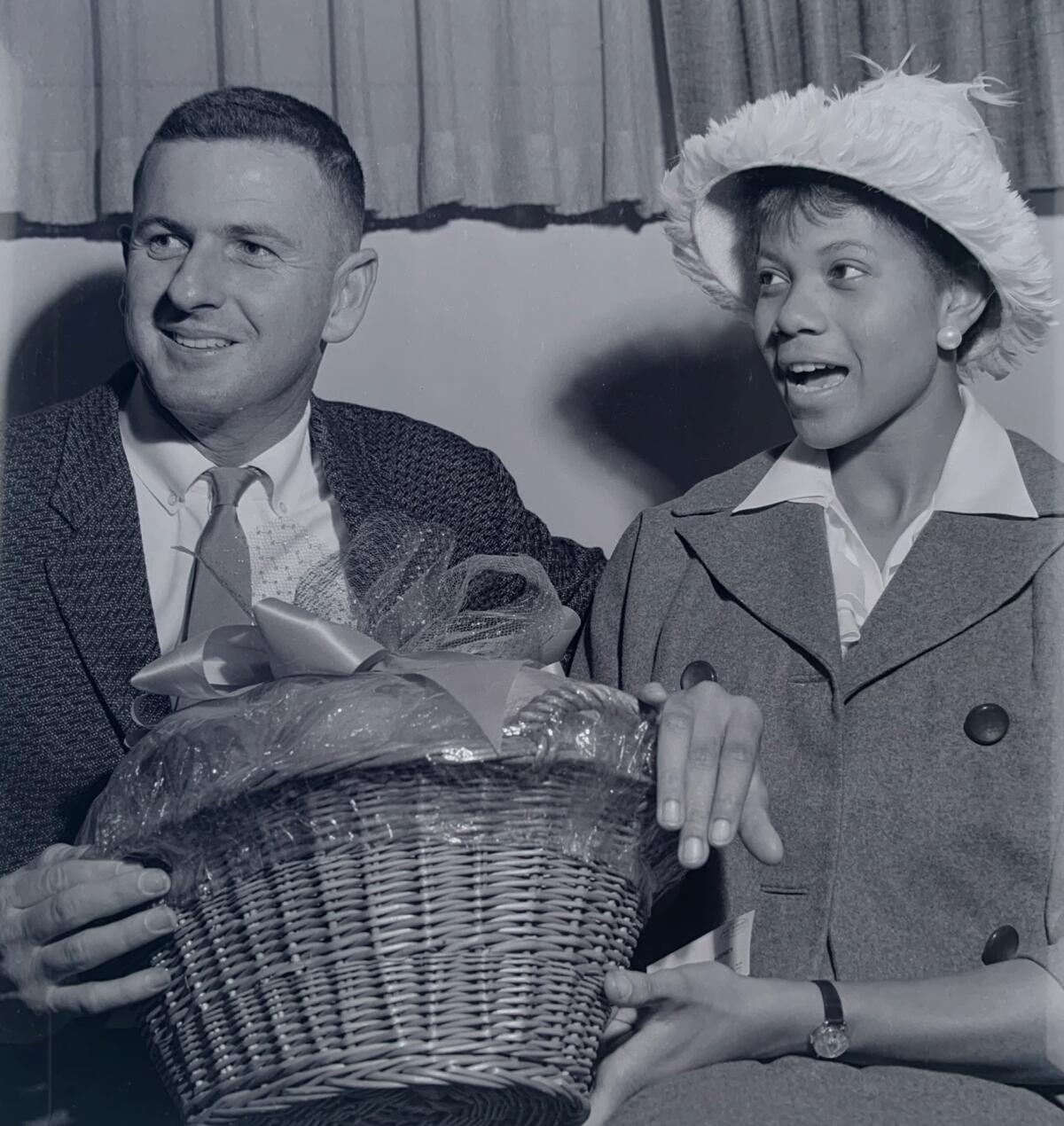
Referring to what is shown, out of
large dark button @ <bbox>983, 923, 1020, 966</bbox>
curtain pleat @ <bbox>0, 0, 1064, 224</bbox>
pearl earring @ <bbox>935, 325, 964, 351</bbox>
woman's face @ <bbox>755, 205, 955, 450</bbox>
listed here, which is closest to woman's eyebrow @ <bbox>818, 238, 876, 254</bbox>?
woman's face @ <bbox>755, 205, 955, 450</bbox>

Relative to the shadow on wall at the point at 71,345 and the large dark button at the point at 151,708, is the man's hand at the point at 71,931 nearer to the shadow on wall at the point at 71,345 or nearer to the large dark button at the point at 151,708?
the large dark button at the point at 151,708

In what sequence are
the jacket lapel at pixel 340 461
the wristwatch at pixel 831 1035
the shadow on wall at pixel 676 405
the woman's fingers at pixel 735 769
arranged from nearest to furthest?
the woman's fingers at pixel 735 769
the wristwatch at pixel 831 1035
the jacket lapel at pixel 340 461
the shadow on wall at pixel 676 405

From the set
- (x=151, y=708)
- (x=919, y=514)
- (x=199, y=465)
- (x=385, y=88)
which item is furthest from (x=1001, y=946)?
(x=385, y=88)

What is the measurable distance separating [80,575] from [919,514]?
0.75 meters

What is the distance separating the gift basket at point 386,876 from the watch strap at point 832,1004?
223 millimetres

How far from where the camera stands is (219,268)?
54.6 inches

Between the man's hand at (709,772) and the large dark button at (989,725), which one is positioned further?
the large dark button at (989,725)

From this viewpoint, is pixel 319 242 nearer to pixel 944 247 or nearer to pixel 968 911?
pixel 944 247

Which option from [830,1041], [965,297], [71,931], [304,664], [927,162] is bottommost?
[830,1041]

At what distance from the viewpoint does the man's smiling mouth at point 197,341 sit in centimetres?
139

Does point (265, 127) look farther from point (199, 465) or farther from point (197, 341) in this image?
point (199, 465)

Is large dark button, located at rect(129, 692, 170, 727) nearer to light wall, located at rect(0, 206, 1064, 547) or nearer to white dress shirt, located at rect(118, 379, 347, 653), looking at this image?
white dress shirt, located at rect(118, 379, 347, 653)

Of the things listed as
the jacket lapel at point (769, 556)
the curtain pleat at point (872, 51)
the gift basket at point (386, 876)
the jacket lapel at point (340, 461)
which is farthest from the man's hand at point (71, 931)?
the curtain pleat at point (872, 51)

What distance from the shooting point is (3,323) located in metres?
1.57
